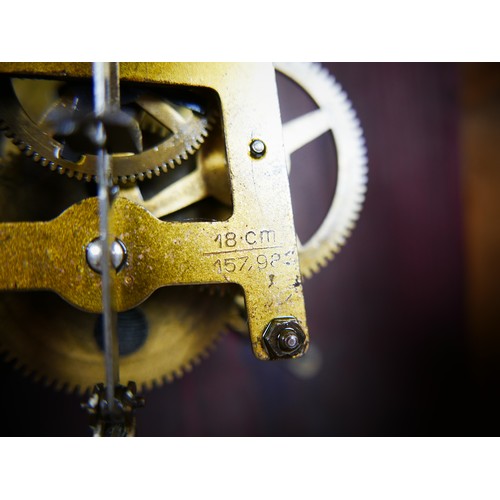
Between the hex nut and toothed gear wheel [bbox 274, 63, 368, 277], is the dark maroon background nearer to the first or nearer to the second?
toothed gear wheel [bbox 274, 63, 368, 277]

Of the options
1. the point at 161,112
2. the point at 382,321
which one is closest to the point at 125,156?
the point at 161,112

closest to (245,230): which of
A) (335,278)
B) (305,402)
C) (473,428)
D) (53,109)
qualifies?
(53,109)

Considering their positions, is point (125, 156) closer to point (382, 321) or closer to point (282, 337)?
point (282, 337)

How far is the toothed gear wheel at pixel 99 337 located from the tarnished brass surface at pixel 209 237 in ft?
0.50

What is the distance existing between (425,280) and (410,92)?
424mm

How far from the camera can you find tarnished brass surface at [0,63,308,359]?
18.5 inches

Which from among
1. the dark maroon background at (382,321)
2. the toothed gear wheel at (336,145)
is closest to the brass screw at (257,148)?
the toothed gear wheel at (336,145)

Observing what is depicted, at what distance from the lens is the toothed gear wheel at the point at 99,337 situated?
0.60m

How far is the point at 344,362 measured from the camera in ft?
3.01

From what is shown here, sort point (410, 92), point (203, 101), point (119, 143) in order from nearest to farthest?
1. point (119, 143)
2. point (203, 101)
3. point (410, 92)

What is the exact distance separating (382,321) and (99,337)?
61cm

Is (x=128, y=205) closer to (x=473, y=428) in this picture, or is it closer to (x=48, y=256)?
(x=48, y=256)

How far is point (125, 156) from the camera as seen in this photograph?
0.51 meters

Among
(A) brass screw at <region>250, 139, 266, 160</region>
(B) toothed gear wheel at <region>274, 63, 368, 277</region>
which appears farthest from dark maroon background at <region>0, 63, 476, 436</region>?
(A) brass screw at <region>250, 139, 266, 160</region>
